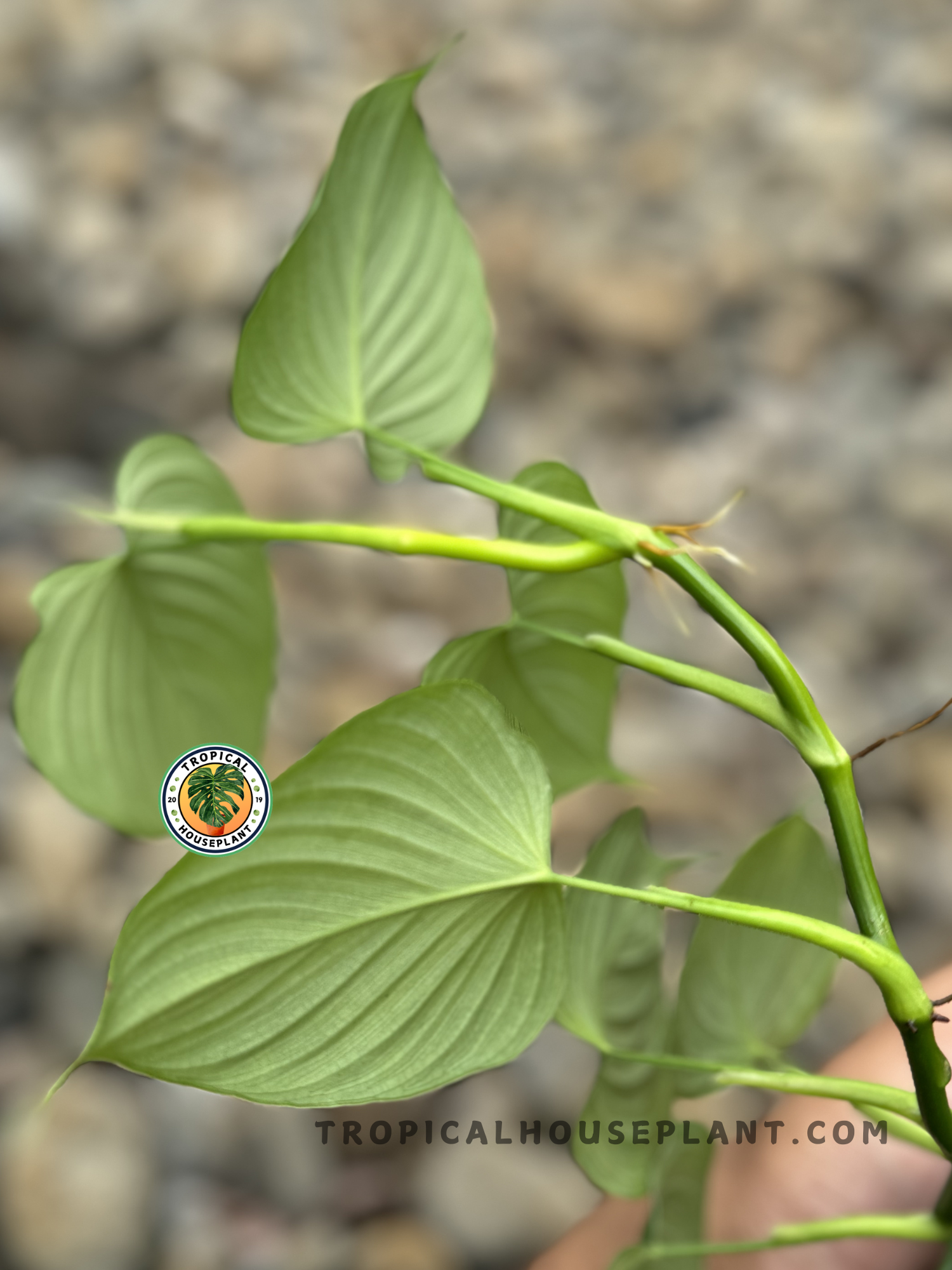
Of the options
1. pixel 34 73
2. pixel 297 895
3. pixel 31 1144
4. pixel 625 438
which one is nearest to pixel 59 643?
pixel 297 895

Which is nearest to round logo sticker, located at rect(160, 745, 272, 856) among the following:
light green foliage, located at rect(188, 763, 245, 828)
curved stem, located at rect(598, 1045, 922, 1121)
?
light green foliage, located at rect(188, 763, 245, 828)

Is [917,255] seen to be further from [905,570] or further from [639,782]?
[639,782]

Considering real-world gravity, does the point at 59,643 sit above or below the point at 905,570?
below

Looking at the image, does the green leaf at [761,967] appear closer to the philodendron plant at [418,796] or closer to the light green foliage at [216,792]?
the philodendron plant at [418,796]

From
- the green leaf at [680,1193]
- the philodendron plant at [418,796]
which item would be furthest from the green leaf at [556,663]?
the green leaf at [680,1193]

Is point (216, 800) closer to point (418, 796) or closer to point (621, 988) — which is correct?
point (418, 796)
